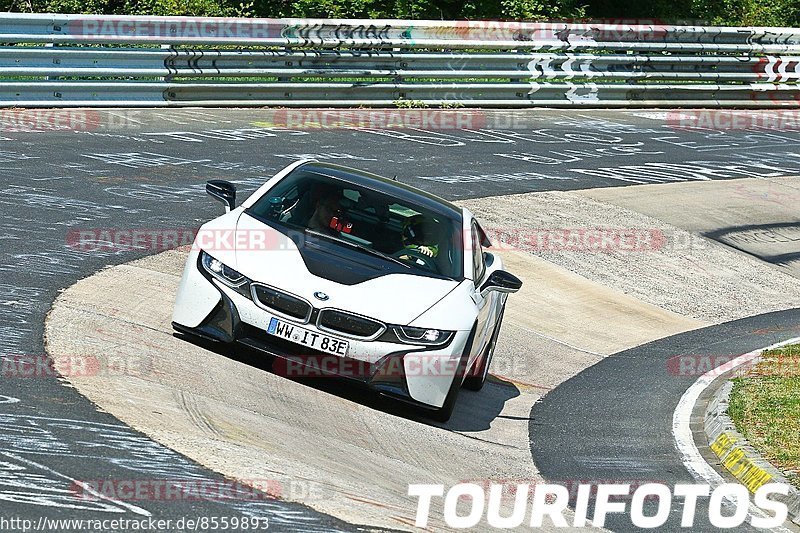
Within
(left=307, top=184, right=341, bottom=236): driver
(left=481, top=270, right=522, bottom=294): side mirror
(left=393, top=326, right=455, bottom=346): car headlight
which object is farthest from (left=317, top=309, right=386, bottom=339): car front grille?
(left=481, top=270, right=522, bottom=294): side mirror

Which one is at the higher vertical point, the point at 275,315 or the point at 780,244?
the point at 275,315

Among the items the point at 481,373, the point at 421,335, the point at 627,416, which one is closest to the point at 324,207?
the point at 421,335

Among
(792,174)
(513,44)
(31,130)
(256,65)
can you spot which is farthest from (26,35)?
(792,174)

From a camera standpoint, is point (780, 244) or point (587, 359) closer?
point (587, 359)

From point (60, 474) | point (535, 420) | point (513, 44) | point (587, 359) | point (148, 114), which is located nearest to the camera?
point (60, 474)

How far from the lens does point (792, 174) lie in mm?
21312

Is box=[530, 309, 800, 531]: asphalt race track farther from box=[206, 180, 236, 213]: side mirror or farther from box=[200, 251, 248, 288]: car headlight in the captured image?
box=[206, 180, 236, 213]: side mirror

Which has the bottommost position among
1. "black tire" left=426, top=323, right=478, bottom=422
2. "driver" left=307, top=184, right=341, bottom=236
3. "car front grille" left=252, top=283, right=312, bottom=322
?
"black tire" left=426, top=323, right=478, bottom=422

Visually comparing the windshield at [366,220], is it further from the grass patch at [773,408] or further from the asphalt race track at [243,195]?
the grass patch at [773,408]

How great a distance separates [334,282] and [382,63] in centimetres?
1452

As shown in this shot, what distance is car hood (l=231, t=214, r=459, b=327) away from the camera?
7.98 m

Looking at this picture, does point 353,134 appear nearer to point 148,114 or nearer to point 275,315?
point 148,114

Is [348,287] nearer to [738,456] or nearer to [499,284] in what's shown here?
[499,284]

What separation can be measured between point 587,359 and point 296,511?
6.11 m
